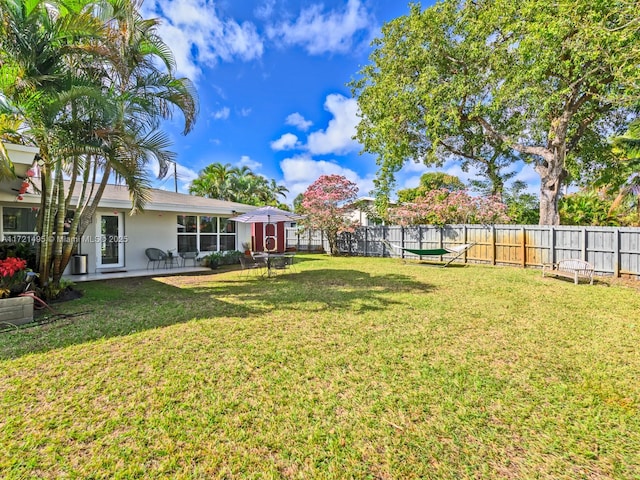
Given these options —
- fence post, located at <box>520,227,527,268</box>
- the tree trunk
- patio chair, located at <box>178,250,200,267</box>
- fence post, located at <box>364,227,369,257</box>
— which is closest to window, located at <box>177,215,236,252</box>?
patio chair, located at <box>178,250,200,267</box>

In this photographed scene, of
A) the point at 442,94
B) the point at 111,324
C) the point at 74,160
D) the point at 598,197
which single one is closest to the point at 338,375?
the point at 111,324

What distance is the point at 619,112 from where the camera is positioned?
541 inches

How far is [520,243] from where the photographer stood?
12.0 metres

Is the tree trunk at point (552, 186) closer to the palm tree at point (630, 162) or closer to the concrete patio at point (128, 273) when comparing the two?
the palm tree at point (630, 162)

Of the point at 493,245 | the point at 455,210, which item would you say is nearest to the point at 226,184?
the point at 455,210

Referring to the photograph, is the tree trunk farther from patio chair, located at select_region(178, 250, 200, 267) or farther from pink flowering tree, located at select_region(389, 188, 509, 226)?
patio chair, located at select_region(178, 250, 200, 267)

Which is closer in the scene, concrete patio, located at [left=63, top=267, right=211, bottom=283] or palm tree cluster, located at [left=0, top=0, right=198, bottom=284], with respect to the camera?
palm tree cluster, located at [left=0, top=0, right=198, bottom=284]

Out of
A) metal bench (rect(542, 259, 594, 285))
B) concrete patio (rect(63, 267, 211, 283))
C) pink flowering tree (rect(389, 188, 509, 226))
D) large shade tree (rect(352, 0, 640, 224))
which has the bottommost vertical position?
concrete patio (rect(63, 267, 211, 283))

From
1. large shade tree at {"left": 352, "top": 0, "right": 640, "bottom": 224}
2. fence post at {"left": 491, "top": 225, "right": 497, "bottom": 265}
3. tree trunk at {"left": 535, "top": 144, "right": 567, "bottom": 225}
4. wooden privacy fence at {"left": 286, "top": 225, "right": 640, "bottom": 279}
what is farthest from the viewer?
tree trunk at {"left": 535, "top": 144, "right": 567, "bottom": 225}

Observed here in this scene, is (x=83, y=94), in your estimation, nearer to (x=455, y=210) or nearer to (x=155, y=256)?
(x=155, y=256)

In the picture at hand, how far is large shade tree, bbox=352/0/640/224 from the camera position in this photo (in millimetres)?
10125

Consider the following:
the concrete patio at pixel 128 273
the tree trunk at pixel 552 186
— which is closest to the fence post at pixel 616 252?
the tree trunk at pixel 552 186

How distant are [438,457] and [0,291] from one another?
694cm

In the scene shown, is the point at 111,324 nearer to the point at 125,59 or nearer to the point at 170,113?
the point at 170,113
